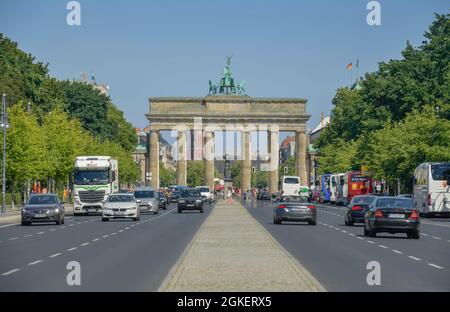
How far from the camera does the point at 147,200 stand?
2876 inches

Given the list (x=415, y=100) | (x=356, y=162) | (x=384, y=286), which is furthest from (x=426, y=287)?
(x=356, y=162)

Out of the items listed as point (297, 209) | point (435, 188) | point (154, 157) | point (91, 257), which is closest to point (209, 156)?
point (154, 157)

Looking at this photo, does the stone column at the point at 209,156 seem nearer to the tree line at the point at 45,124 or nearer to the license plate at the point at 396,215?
the tree line at the point at 45,124

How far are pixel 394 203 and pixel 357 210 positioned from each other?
1231 cm

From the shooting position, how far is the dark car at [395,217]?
38.1 m

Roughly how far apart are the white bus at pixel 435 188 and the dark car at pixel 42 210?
74.4 feet

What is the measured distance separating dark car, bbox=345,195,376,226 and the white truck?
61.7ft

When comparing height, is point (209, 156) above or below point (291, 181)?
above

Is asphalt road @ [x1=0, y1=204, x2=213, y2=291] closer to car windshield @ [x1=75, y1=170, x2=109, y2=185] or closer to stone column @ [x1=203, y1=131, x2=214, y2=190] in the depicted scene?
car windshield @ [x1=75, y1=170, x2=109, y2=185]

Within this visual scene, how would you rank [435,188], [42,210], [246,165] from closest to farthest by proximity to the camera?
1. [42,210]
2. [435,188]
3. [246,165]

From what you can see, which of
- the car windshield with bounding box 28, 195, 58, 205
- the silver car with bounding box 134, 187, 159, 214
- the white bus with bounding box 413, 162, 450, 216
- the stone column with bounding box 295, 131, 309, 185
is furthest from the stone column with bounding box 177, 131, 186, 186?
the car windshield with bounding box 28, 195, 58, 205

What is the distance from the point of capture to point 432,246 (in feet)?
110

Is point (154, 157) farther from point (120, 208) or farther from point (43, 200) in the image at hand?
point (43, 200)
